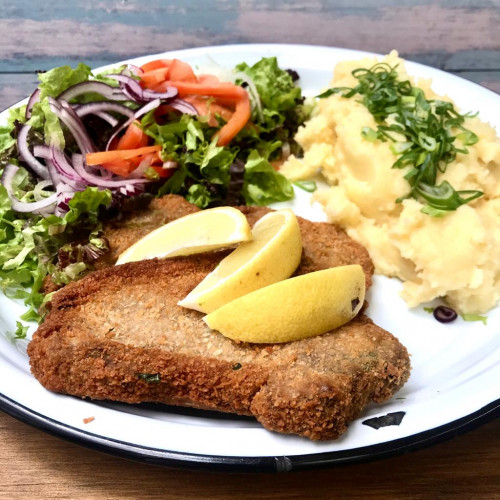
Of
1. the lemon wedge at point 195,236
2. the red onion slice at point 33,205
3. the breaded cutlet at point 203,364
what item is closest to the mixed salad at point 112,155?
the red onion slice at point 33,205

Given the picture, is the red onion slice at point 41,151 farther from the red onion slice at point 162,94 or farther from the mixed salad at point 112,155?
the red onion slice at point 162,94

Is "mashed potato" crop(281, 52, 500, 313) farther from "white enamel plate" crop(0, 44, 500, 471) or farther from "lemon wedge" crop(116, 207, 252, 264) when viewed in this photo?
"lemon wedge" crop(116, 207, 252, 264)

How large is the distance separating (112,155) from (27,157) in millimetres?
531

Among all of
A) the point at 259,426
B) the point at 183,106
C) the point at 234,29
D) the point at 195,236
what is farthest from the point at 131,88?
the point at 234,29

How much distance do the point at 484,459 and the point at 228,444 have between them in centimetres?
111

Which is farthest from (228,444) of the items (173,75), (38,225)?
(173,75)

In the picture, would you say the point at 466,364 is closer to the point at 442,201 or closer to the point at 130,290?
the point at 442,201

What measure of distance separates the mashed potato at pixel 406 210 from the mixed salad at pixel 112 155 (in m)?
0.38

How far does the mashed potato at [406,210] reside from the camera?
3.10 metres

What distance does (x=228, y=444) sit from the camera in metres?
2.24

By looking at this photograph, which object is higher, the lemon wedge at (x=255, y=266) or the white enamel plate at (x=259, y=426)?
the lemon wedge at (x=255, y=266)

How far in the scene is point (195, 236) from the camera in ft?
9.49

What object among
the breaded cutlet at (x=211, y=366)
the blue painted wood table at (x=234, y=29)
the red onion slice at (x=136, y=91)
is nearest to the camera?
the breaded cutlet at (x=211, y=366)

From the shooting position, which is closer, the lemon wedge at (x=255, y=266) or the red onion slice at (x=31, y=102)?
→ the lemon wedge at (x=255, y=266)
